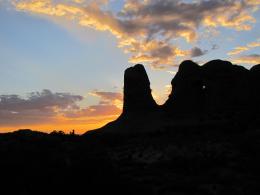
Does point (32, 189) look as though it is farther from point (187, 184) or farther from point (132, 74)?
point (132, 74)

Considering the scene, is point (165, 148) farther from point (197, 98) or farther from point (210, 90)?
point (197, 98)

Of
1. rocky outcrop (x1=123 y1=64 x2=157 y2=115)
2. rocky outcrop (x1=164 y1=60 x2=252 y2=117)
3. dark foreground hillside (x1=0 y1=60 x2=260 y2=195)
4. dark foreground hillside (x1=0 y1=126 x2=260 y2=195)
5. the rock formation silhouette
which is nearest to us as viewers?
dark foreground hillside (x1=0 y1=126 x2=260 y2=195)

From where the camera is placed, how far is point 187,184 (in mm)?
25250

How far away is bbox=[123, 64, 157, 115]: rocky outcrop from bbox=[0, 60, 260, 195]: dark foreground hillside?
0.23 metres

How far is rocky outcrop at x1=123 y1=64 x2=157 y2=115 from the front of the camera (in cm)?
8806

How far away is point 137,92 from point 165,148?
146ft

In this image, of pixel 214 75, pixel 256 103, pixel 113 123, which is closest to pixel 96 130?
pixel 113 123

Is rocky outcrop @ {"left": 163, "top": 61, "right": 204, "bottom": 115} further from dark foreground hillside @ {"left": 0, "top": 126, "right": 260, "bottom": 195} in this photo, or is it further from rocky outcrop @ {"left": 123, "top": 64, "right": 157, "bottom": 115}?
dark foreground hillside @ {"left": 0, "top": 126, "right": 260, "bottom": 195}

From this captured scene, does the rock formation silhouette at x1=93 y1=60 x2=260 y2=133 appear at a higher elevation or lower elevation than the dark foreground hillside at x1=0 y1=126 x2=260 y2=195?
higher

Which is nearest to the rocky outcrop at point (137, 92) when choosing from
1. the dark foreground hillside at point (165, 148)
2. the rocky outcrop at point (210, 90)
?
the dark foreground hillside at point (165, 148)

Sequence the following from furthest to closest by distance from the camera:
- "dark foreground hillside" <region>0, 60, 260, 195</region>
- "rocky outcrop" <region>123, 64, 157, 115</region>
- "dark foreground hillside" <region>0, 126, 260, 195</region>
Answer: "rocky outcrop" <region>123, 64, 157, 115</region> < "dark foreground hillside" <region>0, 60, 260, 195</region> < "dark foreground hillside" <region>0, 126, 260, 195</region>

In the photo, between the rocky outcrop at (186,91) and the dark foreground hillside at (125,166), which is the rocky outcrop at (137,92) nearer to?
the rocky outcrop at (186,91)

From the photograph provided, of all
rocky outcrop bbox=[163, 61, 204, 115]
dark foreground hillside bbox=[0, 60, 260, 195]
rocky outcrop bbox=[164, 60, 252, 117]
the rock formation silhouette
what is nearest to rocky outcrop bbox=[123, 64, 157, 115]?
the rock formation silhouette

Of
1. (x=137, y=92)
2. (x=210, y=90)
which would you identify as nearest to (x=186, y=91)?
(x=210, y=90)
